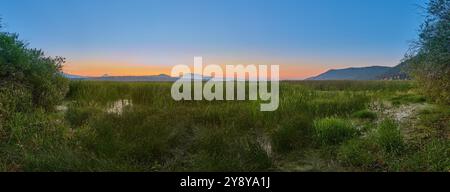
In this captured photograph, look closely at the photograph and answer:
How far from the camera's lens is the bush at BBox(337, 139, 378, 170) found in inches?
228

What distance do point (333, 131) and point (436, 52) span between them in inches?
156

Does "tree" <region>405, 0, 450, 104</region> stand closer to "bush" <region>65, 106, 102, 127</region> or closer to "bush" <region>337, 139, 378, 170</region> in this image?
"bush" <region>337, 139, 378, 170</region>

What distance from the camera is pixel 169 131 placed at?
7.58 metres

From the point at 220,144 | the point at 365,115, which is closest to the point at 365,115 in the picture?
the point at 365,115

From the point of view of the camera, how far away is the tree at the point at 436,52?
8883mm

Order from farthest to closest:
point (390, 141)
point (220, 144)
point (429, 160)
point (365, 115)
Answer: point (365, 115), point (220, 144), point (390, 141), point (429, 160)

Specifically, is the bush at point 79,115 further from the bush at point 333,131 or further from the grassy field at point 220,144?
the bush at point 333,131

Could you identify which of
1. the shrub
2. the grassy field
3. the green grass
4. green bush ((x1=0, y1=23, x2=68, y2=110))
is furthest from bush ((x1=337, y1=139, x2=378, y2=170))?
green bush ((x1=0, y1=23, x2=68, y2=110))

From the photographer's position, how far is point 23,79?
9.59 meters

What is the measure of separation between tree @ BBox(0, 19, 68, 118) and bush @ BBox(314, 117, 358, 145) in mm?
6505

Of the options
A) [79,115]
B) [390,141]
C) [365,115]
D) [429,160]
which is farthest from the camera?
[365,115]

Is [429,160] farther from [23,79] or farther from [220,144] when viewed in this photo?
[23,79]
